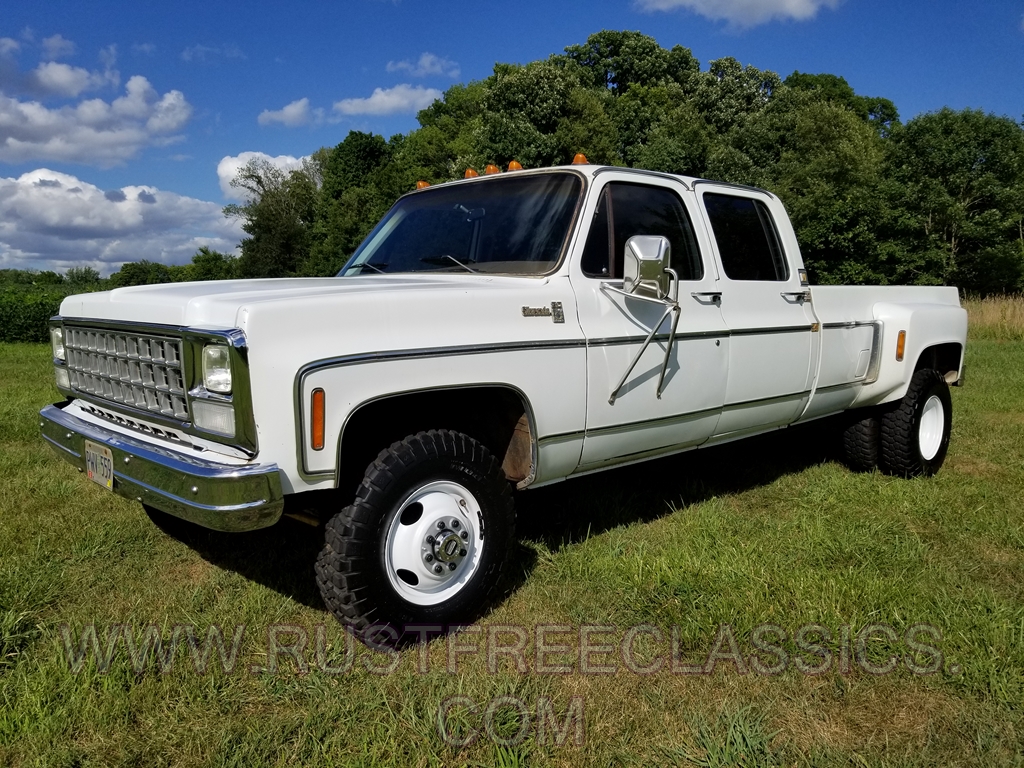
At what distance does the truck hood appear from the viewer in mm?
2607

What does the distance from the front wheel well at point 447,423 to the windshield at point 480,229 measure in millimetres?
655

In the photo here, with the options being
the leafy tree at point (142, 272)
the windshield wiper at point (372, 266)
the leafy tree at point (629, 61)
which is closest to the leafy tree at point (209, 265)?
the leafy tree at point (142, 272)

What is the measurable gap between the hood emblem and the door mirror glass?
34 cm

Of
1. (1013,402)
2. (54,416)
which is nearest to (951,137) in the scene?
(1013,402)

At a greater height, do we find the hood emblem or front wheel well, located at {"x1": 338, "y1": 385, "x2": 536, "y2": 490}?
the hood emblem

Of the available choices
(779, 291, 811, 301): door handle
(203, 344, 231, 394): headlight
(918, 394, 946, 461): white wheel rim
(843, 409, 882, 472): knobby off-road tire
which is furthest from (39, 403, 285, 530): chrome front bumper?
(918, 394, 946, 461): white wheel rim

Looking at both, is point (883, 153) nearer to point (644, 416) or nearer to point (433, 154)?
point (433, 154)

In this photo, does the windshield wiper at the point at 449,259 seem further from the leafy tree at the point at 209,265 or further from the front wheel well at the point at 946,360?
the leafy tree at the point at 209,265

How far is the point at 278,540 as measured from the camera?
417cm

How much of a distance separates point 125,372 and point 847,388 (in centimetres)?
413

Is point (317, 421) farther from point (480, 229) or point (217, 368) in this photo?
point (480, 229)

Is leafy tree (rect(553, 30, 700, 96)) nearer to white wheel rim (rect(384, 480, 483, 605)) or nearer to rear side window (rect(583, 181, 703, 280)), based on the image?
rear side window (rect(583, 181, 703, 280))

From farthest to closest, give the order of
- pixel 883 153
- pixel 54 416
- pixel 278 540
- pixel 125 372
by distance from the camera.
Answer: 1. pixel 883 153
2. pixel 278 540
3. pixel 54 416
4. pixel 125 372

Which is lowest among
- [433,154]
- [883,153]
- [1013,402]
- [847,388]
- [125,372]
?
[1013,402]
